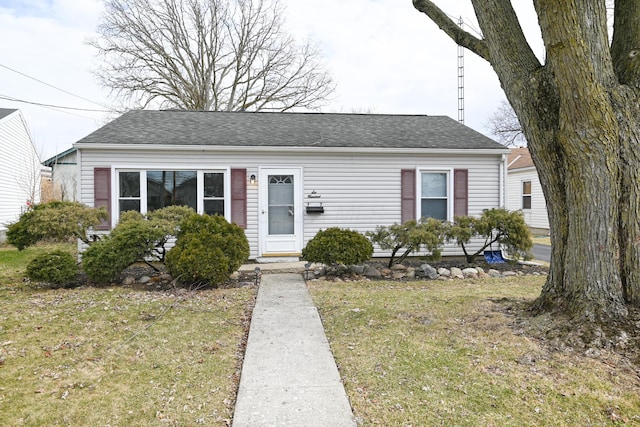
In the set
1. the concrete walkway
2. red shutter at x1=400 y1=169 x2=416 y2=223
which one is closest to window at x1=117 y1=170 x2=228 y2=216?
red shutter at x1=400 y1=169 x2=416 y2=223

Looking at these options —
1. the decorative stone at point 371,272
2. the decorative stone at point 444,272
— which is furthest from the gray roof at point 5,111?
the decorative stone at point 444,272

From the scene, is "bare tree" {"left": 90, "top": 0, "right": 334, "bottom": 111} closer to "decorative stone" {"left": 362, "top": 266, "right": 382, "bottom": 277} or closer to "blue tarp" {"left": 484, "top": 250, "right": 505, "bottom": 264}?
"blue tarp" {"left": 484, "top": 250, "right": 505, "bottom": 264}

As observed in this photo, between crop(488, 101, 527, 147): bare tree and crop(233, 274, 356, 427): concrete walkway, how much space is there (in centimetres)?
2097

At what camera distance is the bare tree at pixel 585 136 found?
3586 millimetres

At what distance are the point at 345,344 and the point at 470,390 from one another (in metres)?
1.28

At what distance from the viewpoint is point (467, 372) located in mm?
3234

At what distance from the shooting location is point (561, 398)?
9.22 feet

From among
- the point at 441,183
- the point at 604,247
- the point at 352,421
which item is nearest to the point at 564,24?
the point at 604,247

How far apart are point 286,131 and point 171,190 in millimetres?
3054

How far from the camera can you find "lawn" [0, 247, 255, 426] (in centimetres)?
270

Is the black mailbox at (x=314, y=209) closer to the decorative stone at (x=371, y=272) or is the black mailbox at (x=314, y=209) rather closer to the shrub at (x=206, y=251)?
the decorative stone at (x=371, y=272)

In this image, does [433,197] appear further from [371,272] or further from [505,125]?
[505,125]

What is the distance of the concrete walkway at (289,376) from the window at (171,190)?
451 centimetres

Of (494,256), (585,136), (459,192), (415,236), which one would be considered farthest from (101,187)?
(494,256)
